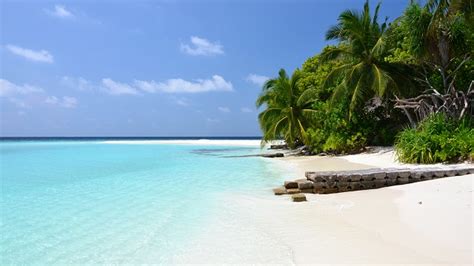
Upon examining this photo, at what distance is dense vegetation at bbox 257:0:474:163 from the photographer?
12078 millimetres

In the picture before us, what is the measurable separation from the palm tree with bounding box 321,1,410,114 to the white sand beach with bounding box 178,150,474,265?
9.61 metres

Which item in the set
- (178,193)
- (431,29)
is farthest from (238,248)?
(431,29)

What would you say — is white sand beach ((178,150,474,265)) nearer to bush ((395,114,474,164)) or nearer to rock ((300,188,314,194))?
rock ((300,188,314,194))

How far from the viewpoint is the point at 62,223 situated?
5.90 m

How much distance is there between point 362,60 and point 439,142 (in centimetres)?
702

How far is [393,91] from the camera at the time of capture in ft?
54.3

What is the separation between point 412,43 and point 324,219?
36.3 feet

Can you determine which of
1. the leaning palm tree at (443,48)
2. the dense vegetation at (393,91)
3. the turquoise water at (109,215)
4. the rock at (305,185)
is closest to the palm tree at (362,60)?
the dense vegetation at (393,91)

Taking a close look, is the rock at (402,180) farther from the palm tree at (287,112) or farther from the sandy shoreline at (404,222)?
the palm tree at (287,112)

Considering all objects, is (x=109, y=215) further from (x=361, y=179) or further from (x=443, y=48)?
(x=443, y=48)

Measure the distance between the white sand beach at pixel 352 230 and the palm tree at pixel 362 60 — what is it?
961 centimetres

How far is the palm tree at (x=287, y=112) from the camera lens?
21.9m

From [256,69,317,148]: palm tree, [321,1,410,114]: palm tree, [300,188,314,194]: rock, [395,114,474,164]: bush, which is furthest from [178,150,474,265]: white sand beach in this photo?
[256,69,317,148]: palm tree

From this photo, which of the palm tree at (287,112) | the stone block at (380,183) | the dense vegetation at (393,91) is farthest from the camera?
the palm tree at (287,112)
